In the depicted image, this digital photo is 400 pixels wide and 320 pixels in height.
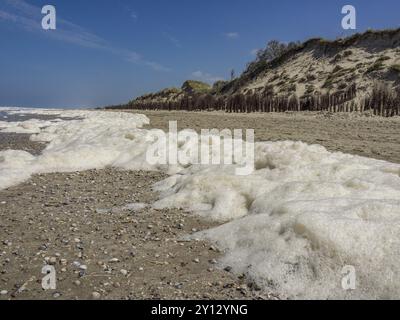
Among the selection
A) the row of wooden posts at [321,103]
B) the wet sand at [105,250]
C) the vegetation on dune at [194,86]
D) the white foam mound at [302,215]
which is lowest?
the wet sand at [105,250]

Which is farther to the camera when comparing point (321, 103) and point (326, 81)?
point (326, 81)

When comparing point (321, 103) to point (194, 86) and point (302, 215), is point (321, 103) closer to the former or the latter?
point (302, 215)

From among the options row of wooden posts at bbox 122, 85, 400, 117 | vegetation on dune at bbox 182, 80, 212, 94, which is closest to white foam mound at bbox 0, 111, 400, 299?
row of wooden posts at bbox 122, 85, 400, 117

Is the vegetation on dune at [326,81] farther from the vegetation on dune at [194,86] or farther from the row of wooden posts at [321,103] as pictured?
the vegetation on dune at [194,86]

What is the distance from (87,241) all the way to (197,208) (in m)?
1.44

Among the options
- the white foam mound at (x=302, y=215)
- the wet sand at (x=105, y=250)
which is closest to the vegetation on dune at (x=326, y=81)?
the white foam mound at (x=302, y=215)

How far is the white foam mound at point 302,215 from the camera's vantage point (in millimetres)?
2914

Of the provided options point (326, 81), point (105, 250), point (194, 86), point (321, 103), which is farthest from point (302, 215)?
point (194, 86)

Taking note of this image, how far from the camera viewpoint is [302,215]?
11.5 feet

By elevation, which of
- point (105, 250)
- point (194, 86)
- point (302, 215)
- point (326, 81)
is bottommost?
point (105, 250)

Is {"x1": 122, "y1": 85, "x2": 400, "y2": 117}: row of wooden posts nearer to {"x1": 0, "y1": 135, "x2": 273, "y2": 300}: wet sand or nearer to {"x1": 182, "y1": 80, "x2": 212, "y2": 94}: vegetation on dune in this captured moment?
{"x1": 0, "y1": 135, "x2": 273, "y2": 300}: wet sand
